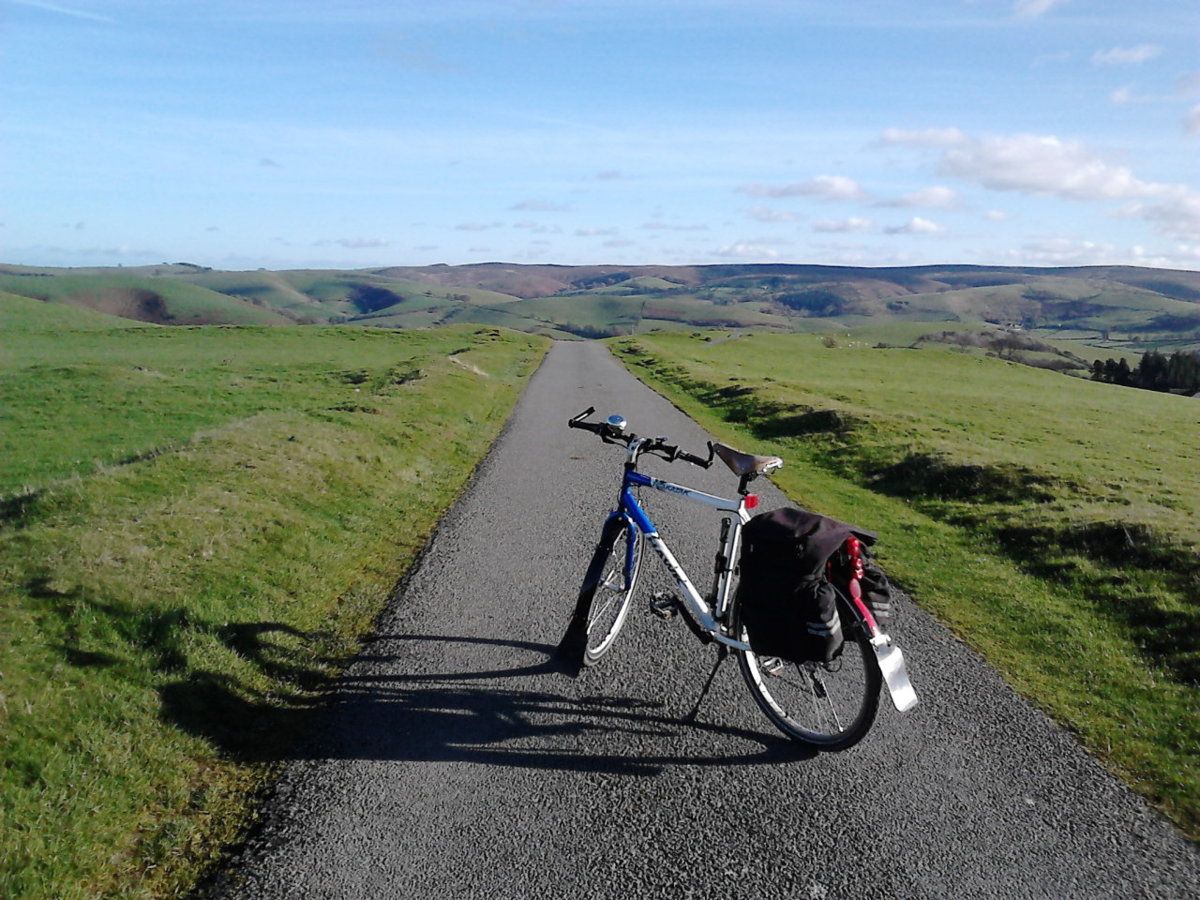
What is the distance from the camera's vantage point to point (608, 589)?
6.59m

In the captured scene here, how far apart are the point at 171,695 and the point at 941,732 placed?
553 centimetres

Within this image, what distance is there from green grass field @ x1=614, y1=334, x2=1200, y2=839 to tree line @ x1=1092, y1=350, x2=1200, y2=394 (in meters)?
60.7

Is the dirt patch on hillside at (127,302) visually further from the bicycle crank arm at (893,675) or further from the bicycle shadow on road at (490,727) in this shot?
the bicycle crank arm at (893,675)

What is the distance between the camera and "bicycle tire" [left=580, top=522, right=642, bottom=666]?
20.6 ft

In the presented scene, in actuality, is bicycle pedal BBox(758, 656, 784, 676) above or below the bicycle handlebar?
below

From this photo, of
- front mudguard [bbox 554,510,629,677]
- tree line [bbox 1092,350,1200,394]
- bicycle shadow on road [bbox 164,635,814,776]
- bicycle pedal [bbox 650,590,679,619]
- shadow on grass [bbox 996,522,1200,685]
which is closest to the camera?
bicycle shadow on road [bbox 164,635,814,776]

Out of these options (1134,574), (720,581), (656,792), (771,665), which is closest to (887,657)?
(771,665)

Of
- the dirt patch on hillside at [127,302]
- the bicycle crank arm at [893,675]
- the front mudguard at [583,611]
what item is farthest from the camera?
the dirt patch on hillside at [127,302]

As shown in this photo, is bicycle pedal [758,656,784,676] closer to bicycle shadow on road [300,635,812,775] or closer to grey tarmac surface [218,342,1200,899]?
grey tarmac surface [218,342,1200,899]

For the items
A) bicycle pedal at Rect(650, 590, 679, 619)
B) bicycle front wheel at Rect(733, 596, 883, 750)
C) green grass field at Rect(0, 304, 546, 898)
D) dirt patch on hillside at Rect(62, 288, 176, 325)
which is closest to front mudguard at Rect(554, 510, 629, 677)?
bicycle pedal at Rect(650, 590, 679, 619)

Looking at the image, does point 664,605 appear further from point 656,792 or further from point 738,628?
point 656,792

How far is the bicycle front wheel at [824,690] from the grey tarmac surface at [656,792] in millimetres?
164

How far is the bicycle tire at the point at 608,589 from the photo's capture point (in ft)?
20.6

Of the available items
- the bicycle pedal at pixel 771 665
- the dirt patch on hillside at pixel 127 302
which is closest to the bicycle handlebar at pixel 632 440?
the bicycle pedal at pixel 771 665
